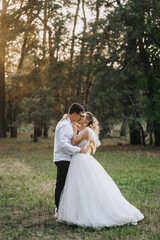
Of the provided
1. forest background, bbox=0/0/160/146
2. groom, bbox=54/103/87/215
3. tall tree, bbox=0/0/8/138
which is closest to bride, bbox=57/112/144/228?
groom, bbox=54/103/87/215

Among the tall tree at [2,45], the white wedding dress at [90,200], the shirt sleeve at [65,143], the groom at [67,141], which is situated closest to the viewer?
the white wedding dress at [90,200]

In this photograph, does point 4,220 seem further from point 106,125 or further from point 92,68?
point 92,68

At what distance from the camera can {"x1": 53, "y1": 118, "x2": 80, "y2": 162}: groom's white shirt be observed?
592cm

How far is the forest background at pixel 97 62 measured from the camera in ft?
63.3

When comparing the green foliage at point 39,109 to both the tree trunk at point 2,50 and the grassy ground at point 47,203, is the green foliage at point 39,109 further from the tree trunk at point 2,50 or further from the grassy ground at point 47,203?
the grassy ground at point 47,203

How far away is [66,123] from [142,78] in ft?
52.8

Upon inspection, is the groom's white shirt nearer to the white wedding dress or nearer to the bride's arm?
the bride's arm

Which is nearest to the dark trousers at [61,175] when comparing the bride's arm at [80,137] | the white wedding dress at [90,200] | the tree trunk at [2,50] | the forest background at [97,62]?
the white wedding dress at [90,200]

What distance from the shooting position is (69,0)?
26.3m

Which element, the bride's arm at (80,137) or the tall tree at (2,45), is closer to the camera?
the bride's arm at (80,137)

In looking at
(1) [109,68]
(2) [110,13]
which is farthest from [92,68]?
(2) [110,13]

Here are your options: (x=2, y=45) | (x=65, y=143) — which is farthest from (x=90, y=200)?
(x=2, y=45)

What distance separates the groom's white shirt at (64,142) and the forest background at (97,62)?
12910mm

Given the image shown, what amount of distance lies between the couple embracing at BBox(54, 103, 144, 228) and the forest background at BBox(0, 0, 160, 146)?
503 inches
